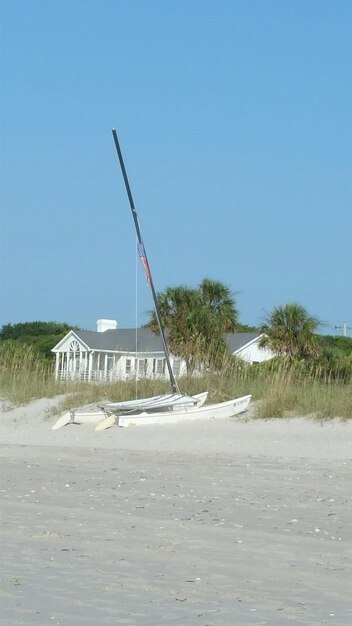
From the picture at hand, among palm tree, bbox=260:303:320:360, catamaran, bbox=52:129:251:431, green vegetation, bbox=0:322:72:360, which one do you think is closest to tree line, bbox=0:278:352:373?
palm tree, bbox=260:303:320:360

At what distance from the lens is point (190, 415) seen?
65.9ft

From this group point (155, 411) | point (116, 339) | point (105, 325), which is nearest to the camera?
point (155, 411)

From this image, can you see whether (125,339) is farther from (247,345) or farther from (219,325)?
(219,325)

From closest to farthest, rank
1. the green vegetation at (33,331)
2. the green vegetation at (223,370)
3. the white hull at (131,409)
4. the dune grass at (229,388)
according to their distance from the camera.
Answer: the dune grass at (229,388) < the green vegetation at (223,370) < the white hull at (131,409) < the green vegetation at (33,331)

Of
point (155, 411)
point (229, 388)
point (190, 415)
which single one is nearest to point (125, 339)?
point (229, 388)

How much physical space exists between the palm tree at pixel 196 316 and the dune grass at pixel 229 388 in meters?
7.28

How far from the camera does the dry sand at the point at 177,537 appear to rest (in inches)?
215

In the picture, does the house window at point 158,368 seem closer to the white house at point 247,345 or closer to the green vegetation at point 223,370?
the green vegetation at point 223,370

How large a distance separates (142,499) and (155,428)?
9.22 meters

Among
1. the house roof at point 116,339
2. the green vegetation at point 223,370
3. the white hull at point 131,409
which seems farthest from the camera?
the house roof at point 116,339

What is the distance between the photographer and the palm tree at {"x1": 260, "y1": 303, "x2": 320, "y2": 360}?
35250mm

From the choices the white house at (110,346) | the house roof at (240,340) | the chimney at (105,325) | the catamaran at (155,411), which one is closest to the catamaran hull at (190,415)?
the catamaran at (155,411)

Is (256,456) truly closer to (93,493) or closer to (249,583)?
(93,493)

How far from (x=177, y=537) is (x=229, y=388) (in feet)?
46.2
